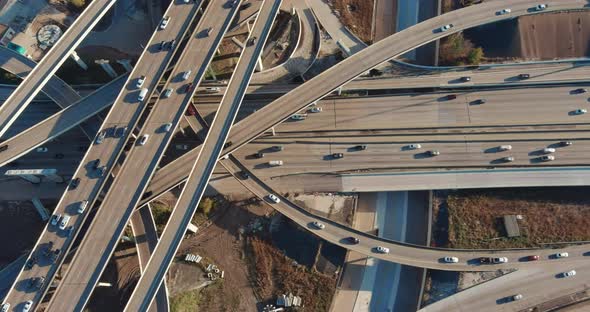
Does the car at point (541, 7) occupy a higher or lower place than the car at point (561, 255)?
higher

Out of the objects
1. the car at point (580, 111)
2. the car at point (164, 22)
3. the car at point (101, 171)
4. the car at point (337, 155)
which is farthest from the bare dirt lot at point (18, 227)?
the car at point (580, 111)

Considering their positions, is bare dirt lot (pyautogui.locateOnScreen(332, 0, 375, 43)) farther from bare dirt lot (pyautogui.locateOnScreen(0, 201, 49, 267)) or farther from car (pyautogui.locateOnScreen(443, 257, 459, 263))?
bare dirt lot (pyautogui.locateOnScreen(0, 201, 49, 267))

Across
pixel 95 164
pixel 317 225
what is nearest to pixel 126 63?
pixel 95 164

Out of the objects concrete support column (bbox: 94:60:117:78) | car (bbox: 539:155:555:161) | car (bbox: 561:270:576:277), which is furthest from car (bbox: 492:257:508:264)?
concrete support column (bbox: 94:60:117:78)

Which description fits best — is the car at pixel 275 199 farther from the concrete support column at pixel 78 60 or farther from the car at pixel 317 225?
the concrete support column at pixel 78 60

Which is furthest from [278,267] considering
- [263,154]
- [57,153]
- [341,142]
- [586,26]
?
[586,26]

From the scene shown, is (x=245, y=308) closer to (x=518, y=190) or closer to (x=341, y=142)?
(x=341, y=142)

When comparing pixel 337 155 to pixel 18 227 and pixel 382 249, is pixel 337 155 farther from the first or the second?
pixel 18 227
